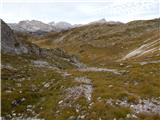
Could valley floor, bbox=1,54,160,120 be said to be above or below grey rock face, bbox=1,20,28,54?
below

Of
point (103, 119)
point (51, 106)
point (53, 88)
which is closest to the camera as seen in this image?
point (103, 119)

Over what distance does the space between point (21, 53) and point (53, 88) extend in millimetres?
32313

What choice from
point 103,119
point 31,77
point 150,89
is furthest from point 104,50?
point 103,119

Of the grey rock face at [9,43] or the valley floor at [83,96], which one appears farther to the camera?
the grey rock face at [9,43]

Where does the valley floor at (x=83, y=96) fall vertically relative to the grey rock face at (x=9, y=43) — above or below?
below

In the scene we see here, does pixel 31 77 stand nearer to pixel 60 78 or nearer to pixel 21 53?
pixel 60 78

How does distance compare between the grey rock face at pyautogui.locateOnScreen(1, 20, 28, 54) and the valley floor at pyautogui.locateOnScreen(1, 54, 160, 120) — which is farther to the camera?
the grey rock face at pyautogui.locateOnScreen(1, 20, 28, 54)

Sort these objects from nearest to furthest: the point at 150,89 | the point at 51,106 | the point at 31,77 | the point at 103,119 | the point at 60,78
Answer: the point at 103,119, the point at 51,106, the point at 150,89, the point at 60,78, the point at 31,77

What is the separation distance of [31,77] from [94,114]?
22.0 m

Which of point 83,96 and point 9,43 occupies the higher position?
point 9,43

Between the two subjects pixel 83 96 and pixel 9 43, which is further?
pixel 9 43

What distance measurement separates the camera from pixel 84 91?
3734cm

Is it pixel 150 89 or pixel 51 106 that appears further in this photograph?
pixel 150 89

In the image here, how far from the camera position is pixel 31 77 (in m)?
49.6
